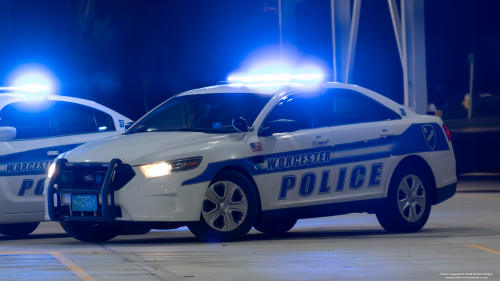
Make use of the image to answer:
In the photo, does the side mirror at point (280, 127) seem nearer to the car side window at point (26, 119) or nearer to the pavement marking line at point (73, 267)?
the pavement marking line at point (73, 267)

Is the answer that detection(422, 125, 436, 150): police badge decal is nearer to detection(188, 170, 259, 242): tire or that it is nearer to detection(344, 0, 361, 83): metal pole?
detection(188, 170, 259, 242): tire

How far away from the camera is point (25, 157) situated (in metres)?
10.9

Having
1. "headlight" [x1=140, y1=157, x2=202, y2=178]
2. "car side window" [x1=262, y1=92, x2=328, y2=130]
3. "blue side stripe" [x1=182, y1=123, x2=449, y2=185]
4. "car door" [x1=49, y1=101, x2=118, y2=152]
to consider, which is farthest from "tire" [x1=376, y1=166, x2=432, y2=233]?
"car door" [x1=49, y1=101, x2=118, y2=152]

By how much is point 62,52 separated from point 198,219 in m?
18.4

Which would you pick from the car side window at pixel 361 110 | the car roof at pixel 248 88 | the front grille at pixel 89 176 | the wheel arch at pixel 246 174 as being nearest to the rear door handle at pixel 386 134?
the car side window at pixel 361 110

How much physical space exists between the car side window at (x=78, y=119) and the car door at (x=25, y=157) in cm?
19

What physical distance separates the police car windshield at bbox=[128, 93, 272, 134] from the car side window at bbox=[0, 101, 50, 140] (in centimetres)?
121

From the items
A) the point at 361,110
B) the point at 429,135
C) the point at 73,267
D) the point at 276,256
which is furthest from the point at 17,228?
the point at 429,135

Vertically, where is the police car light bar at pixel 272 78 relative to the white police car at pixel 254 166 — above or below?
above

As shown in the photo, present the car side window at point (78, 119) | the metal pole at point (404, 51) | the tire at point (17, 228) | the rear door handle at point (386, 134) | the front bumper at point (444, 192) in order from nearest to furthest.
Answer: the rear door handle at point (386, 134), the front bumper at point (444, 192), the car side window at point (78, 119), the tire at point (17, 228), the metal pole at point (404, 51)

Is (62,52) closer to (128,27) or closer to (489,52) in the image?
(128,27)

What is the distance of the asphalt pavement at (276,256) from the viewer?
744 centimetres

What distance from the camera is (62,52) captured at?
26938mm

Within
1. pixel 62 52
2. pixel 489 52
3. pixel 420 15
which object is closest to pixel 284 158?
pixel 420 15
